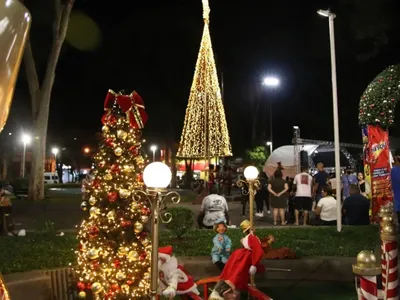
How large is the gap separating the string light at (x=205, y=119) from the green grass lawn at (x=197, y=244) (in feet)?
33.6

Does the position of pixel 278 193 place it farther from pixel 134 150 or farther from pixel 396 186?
pixel 134 150

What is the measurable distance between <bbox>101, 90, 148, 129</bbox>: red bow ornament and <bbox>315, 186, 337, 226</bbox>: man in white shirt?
7.25m

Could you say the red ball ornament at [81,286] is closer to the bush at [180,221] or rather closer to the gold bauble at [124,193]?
the gold bauble at [124,193]

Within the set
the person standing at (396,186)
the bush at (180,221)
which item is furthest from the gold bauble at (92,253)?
the person standing at (396,186)

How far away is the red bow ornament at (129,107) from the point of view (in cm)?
686

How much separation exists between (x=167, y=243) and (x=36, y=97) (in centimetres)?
1470

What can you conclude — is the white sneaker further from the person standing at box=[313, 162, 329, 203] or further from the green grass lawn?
the person standing at box=[313, 162, 329, 203]

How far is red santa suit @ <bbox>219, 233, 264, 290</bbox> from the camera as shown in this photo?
21.1ft

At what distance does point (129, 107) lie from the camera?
691 centimetres

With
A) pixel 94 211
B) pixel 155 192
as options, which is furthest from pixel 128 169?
pixel 155 192

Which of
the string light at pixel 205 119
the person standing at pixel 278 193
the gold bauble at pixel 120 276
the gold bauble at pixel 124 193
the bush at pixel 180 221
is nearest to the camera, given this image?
the gold bauble at pixel 120 276

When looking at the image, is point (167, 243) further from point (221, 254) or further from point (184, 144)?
point (184, 144)

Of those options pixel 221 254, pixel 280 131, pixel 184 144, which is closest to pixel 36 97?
pixel 184 144

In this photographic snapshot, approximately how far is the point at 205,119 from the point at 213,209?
12693 mm
